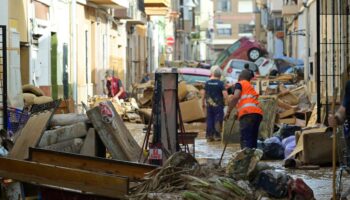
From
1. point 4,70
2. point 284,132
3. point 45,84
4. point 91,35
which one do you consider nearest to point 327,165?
point 284,132

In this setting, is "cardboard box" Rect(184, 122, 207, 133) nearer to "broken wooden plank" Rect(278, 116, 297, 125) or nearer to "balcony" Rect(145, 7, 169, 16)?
"broken wooden plank" Rect(278, 116, 297, 125)

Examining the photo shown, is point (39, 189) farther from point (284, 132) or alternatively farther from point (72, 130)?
point (284, 132)

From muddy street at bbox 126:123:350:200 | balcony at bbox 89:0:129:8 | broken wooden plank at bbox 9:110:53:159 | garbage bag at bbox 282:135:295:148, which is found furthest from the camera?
balcony at bbox 89:0:129:8

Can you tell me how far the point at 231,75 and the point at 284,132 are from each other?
26177 mm

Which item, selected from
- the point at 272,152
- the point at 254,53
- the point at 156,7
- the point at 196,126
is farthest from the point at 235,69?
the point at 272,152

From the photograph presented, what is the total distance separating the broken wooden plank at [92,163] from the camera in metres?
9.33

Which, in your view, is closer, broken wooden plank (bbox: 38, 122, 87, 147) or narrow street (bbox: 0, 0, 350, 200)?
narrow street (bbox: 0, 0, 350, 200)

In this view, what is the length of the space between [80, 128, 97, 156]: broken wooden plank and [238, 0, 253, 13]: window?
364 ft

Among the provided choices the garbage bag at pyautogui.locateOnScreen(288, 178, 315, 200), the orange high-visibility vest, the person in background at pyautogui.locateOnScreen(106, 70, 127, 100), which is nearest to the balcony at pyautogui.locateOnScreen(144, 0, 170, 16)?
the person in background at pyautogui.locateOnScreen(106, 70, 127, 100)

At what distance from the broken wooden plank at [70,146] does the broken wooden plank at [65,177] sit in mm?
2772

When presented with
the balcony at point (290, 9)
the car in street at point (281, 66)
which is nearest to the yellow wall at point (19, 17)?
the car in street at point (281, 66)

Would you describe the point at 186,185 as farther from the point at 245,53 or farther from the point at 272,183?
the point at 245,53

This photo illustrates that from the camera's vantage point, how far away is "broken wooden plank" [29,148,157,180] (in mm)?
9328

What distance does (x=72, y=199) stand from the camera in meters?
8.83
